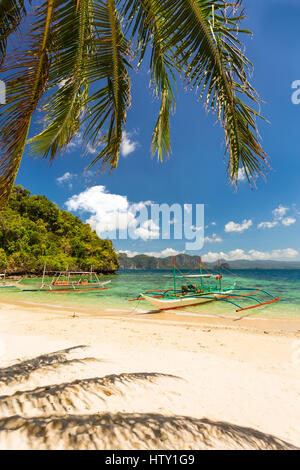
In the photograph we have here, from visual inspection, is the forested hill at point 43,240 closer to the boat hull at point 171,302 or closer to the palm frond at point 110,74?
the boat hull at point 171,302

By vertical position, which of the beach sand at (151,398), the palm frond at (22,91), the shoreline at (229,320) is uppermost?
the palm frond at (22,91)

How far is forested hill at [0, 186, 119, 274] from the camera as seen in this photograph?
132 feet

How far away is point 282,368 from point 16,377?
4920 millimetres

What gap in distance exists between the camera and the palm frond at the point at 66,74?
7.45ft

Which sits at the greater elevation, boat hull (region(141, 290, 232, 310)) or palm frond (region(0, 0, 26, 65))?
palm frond (region(0, 0, 26, 65))

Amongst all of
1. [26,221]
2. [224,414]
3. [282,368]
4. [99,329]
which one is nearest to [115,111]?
[224,414]

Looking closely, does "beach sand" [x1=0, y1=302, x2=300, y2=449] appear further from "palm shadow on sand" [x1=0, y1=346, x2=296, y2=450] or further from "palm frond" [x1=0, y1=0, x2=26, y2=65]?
"palm frond" [x1=0, y1=0, x2=26, y2=65]

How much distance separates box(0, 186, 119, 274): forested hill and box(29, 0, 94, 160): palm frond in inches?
1296

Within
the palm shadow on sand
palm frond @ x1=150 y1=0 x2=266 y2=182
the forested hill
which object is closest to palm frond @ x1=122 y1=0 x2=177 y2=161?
palm frond @ x1=150 y1=0 x2=266 y2=182

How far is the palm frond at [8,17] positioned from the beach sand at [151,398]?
3.07 metres

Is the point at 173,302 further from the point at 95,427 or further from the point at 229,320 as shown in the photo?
the point at 95,427

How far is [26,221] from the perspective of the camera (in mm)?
42188

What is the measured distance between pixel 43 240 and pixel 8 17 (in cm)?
4722

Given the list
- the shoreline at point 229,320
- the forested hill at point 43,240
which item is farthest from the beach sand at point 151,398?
the forested hill at point 43,240
